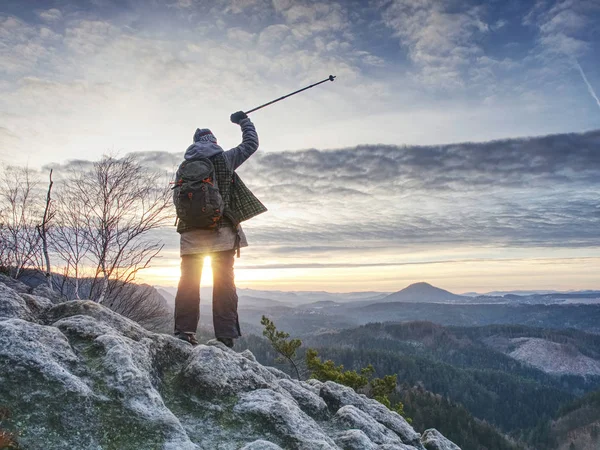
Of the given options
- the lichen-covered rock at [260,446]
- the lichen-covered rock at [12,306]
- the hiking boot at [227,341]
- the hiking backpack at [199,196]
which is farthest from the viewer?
the hiking boot at [227,341]

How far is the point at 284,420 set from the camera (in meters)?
4.99

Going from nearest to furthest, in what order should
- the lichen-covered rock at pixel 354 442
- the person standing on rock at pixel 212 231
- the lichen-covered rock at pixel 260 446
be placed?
the lichen-covered rock at pixel 260 446 → the lichen-covered rock at pixel 354 442 → the person standing on rock at pixel 212 231

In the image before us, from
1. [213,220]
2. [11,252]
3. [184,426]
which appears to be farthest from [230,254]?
[11,252]

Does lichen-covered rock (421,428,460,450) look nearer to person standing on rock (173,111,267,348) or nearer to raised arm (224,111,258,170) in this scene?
person standing on rock (173,111,267,348)

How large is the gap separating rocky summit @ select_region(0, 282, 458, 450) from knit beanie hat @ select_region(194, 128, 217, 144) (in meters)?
3.40

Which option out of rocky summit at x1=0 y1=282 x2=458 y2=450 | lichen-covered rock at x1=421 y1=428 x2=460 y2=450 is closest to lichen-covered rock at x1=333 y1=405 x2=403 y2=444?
rocky summit at x1=0 y1=282 x2=458 y2=450

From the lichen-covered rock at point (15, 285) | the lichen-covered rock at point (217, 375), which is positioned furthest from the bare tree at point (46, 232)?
the lichen-covered rock at point (217, 375)

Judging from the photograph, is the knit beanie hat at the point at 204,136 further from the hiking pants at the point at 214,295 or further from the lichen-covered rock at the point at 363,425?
the lichen-covered rock at the point at 363,425

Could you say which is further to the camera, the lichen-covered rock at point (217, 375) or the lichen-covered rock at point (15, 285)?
the lichen-covered rock at point (15, 285)

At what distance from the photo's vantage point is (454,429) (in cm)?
12862

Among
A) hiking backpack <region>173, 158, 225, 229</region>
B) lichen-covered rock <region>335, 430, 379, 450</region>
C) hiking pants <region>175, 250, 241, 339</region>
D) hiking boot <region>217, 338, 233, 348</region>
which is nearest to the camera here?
lichen-covered rock <region>335, 430, 379, 450</region>

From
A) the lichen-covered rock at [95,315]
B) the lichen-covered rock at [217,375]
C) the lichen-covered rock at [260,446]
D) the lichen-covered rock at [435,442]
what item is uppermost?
the lichen-covered rock at [95,315]

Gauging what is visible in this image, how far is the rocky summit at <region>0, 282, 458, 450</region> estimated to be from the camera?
385 cm

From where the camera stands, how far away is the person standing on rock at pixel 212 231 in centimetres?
693
